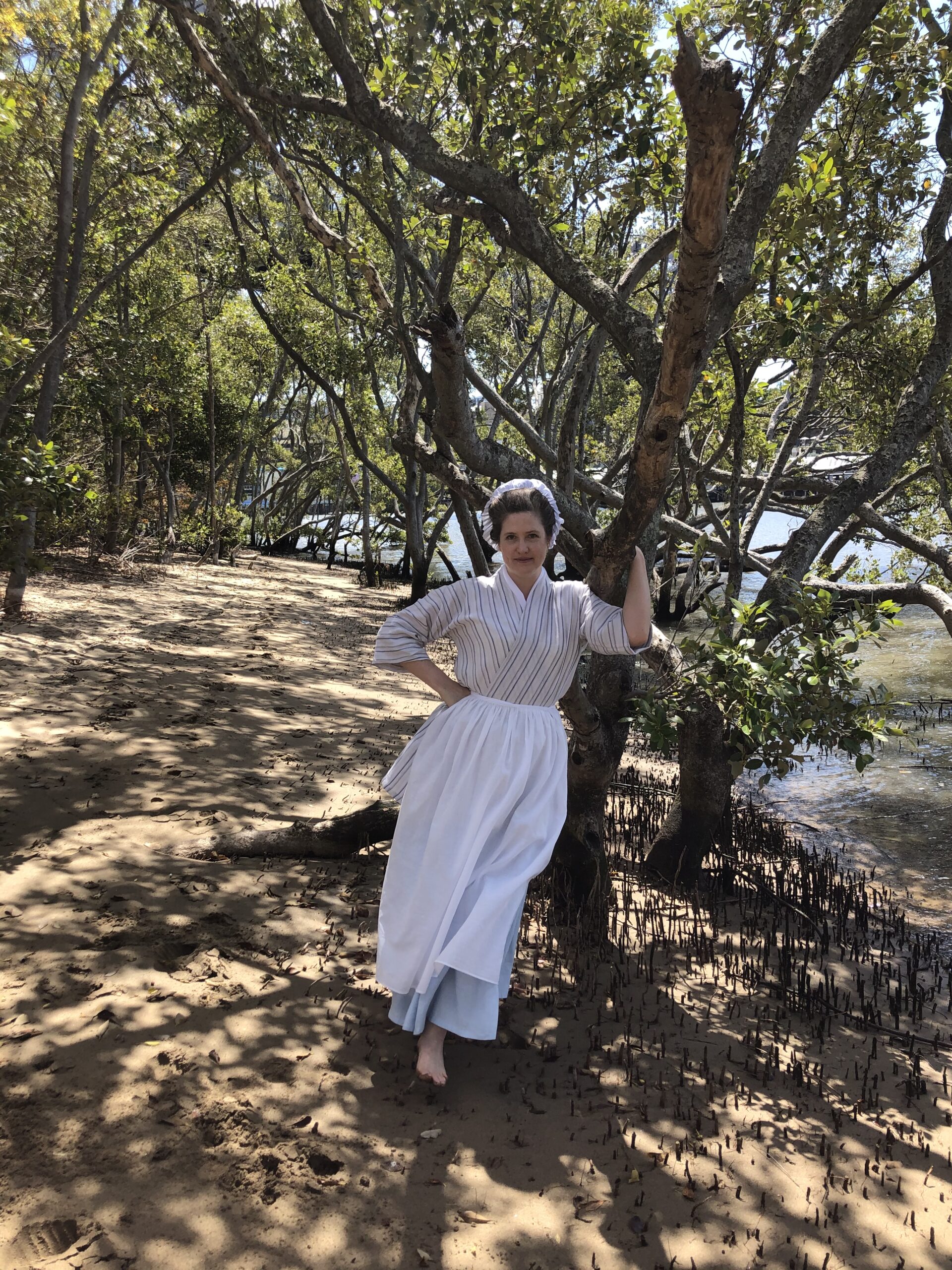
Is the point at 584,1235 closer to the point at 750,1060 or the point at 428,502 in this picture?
the point at 750,1060

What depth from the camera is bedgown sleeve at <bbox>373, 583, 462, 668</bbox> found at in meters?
3.39

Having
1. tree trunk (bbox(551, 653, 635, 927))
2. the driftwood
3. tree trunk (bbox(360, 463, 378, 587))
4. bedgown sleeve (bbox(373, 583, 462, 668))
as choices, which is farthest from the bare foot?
tree trunk (bbox(360, 463, 378, 587))

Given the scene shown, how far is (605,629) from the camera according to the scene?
3.31 meters

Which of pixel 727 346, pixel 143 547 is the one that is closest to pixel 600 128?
pixel 727 346

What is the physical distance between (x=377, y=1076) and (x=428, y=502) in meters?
27.5

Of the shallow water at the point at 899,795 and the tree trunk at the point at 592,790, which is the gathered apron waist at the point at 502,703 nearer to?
the tree trunk at the point at 592,790

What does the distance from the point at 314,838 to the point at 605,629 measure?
2481mm

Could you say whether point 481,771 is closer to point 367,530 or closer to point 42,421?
point 42,421

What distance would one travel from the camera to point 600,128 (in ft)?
22.1

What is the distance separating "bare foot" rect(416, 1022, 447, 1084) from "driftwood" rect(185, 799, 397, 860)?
1.95 metres

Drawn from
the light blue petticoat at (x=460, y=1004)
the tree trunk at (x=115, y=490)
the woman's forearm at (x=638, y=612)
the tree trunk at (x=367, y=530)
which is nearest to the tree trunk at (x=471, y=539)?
the woman's forearm at (x=638, y=612)

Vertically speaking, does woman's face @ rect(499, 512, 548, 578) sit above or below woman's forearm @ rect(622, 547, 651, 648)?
above

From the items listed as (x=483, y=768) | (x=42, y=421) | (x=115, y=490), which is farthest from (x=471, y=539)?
(x=115, y=490)

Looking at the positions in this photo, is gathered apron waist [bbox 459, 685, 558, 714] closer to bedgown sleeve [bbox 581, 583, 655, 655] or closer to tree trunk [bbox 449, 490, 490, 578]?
bedgown sleeve [bbox 581, 583, 655, 655]
